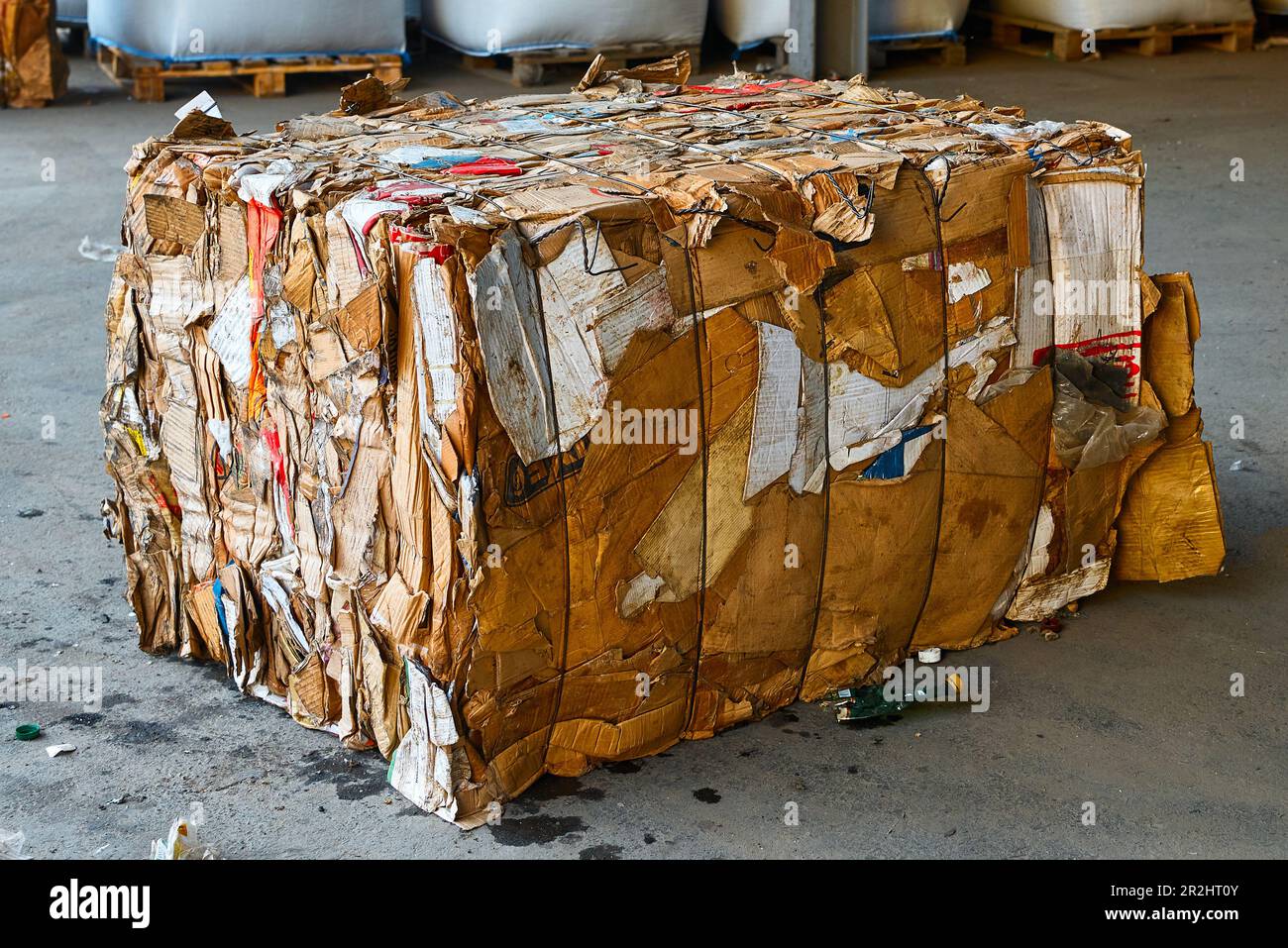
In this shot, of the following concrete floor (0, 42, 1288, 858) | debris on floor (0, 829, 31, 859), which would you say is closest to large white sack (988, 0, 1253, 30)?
concrete floor (0, 42, 1288, 858)

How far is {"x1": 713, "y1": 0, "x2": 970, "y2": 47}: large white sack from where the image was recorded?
28.7 ft

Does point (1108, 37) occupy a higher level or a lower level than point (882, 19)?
lower

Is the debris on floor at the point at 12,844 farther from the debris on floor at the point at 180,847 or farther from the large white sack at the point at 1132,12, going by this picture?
the large white sack at the point at 1132,12

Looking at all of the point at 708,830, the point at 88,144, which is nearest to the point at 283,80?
the point at 88,144

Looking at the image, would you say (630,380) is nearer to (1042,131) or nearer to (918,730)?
(918,730)

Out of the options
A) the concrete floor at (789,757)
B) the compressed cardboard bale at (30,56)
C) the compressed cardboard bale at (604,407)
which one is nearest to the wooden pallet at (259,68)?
the compressed cardboard bale at (30,56)

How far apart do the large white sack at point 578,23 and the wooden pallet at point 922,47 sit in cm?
118

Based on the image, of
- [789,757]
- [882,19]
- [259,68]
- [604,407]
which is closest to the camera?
[604,407]

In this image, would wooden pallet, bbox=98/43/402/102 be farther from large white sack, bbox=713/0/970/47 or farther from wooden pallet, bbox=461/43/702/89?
large white sack, bbox=713/0/970/47

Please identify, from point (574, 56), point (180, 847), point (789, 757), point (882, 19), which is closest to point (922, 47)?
point (882, 19)

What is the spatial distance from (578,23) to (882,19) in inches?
78.2

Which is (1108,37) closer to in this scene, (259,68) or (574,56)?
(574,56)

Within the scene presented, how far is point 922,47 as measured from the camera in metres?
9.13

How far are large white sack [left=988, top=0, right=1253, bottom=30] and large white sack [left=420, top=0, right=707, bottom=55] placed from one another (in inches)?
93.4
